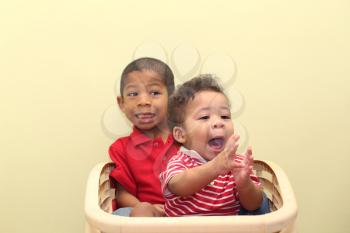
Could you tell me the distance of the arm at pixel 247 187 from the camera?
75 centimetres

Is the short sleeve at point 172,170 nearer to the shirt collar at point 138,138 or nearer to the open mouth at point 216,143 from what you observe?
the open mouth at point 216,143

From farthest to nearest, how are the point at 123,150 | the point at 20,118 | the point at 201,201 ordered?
the point at 20,118
the point at 123,150
the point at 201,201

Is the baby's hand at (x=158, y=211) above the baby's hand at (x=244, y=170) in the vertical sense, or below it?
below

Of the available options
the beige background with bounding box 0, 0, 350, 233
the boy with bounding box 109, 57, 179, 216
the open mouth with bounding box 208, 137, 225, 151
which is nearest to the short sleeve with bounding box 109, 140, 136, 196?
the boy with bounding box 109, 57, 179, 216

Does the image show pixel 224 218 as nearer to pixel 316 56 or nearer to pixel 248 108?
pixel 248 108

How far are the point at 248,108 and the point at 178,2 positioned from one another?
1.00 ft

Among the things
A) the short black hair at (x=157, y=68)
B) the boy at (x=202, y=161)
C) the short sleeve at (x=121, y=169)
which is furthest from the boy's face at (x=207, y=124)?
the short sleeve at (x=121, y=169)

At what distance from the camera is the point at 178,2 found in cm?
113

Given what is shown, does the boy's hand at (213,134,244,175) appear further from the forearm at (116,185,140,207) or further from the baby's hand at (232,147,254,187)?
the forearm at (116,185,140,207)

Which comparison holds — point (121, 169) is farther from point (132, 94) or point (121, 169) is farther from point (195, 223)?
point (195, 223)

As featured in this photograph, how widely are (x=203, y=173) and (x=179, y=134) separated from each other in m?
0.13

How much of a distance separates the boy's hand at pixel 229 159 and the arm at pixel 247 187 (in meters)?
0.01

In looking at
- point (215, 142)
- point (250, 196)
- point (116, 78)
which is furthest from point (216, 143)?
point (116, 78)

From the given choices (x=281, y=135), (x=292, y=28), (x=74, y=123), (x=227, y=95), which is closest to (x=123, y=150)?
(x=74, y=123)
